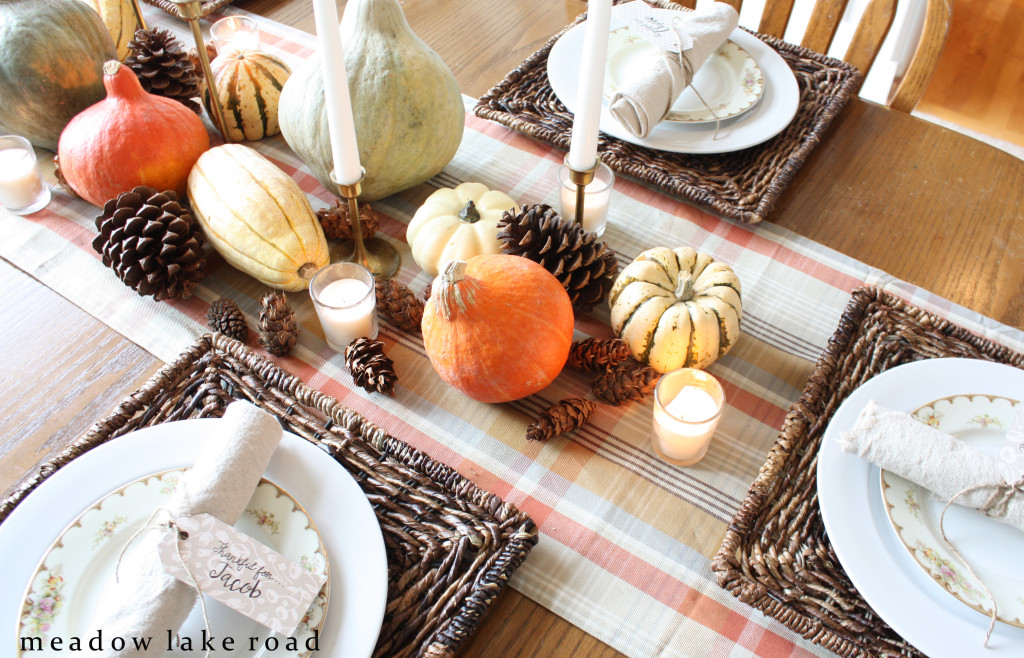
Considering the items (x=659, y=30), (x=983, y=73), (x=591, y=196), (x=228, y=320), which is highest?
(x=659, y=30)

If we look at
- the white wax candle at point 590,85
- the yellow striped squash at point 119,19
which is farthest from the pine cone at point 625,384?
the yellow striped squash at point 119,19

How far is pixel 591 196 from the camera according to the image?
3.01 ft

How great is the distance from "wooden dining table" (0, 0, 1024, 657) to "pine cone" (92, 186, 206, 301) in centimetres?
8

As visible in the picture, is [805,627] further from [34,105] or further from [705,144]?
[34,105]

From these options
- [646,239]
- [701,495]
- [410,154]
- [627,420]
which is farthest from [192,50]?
[701,495]

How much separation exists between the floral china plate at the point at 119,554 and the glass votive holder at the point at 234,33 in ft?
2.64

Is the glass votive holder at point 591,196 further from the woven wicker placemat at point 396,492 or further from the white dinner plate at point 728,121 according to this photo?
the woven wicker placemat at point 396,492

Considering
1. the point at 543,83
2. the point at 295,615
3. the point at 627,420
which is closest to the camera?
the point at 295,615

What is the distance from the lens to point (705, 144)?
103 centimetres

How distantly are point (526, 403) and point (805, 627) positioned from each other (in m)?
0.35

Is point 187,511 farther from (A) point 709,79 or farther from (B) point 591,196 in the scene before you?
(A) point 709,79

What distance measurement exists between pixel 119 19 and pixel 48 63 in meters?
0.25

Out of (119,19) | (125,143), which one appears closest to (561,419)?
(125,143)

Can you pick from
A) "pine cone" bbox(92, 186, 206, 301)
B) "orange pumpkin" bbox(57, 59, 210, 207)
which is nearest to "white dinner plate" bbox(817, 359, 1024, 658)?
"pine cone" bbox(92, 186, 206, 301)
